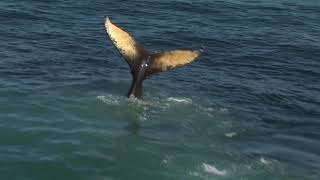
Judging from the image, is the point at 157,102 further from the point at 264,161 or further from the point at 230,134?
the point at 264,161

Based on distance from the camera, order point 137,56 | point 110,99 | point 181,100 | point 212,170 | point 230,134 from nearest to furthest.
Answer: point 212,170 → point 230,134 → point 137,56 → point 110,99 → point 181,100

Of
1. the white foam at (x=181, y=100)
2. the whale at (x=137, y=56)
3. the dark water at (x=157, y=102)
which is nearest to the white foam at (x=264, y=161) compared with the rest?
the dark water at (x=157, y=102)

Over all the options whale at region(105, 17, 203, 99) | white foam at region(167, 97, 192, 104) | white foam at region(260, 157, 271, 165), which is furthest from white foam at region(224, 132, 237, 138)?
white foam at region(167, 97, 192, 104)

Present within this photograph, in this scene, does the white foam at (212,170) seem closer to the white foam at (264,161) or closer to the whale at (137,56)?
the white foam at (264,161)

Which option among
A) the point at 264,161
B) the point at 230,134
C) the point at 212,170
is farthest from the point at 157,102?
the point at 212,170

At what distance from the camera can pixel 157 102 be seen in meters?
19.8

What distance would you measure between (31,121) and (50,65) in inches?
222

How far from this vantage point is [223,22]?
33062mm

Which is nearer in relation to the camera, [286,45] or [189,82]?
[189,82]

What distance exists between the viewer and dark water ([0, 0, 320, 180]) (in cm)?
1573

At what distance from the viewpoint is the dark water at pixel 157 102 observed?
15.7 meters

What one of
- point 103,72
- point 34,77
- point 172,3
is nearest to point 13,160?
point 34,77

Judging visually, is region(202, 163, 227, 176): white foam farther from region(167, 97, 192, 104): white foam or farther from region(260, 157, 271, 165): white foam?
region(167, 97, 192, 104): white foam

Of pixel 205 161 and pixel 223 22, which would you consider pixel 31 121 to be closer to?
pixel 205 161
